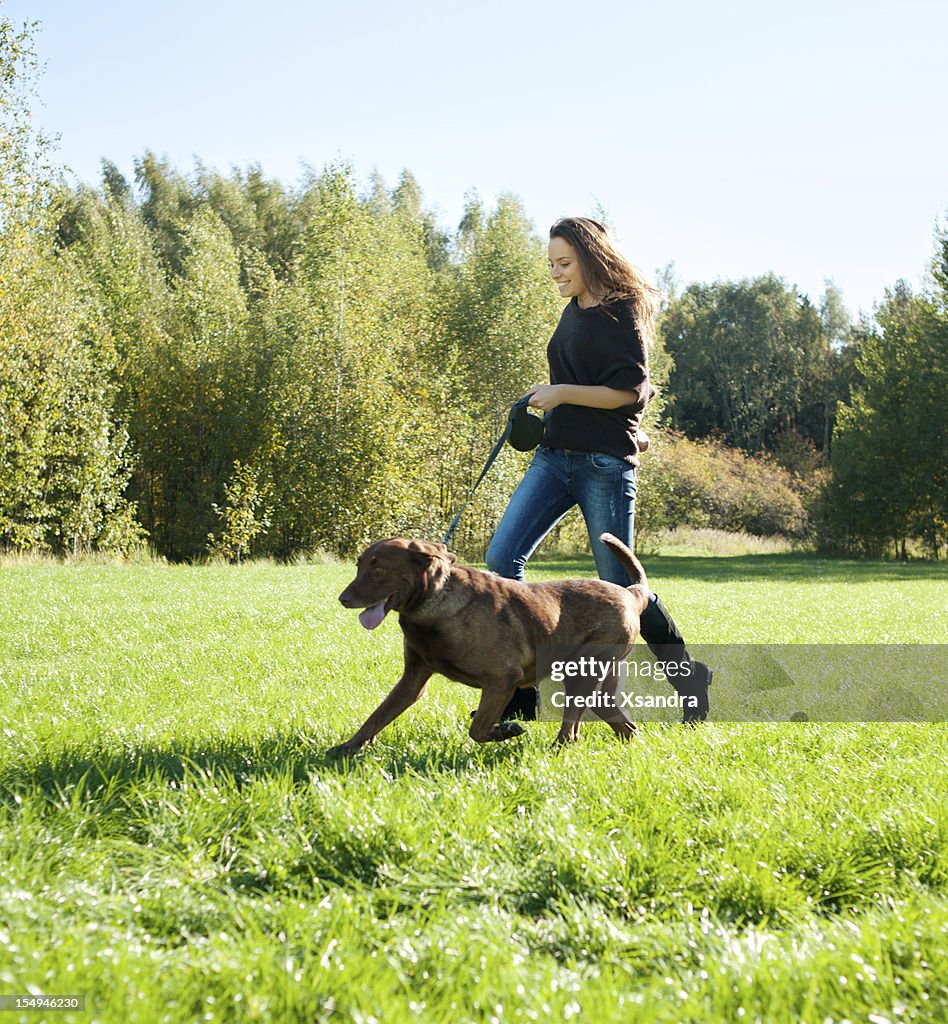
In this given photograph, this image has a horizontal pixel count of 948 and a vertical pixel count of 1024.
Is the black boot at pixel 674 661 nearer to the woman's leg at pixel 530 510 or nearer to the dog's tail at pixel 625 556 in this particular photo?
the dog's tail at pixel 625 556

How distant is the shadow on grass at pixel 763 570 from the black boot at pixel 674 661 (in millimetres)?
15533

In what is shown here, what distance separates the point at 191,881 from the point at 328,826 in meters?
0.52

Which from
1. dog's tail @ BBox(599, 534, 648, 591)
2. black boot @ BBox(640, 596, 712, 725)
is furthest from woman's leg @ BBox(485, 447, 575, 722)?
black boot @ BBox(640, 596, 712, 725)

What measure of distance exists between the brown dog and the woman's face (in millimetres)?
1710

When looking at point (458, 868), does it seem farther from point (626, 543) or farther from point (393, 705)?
point (626, 543)

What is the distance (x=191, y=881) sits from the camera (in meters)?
2.99

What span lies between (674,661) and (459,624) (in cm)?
176

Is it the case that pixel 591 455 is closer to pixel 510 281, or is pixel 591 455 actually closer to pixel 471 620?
pixel 471 620

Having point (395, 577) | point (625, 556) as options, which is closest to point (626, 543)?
point (625, 556)

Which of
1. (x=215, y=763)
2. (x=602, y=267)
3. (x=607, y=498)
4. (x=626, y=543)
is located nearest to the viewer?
(x=215, y=763)

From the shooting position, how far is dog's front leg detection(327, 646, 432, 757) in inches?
179

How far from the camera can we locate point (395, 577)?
4.39m

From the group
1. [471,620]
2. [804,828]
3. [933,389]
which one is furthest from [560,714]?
[933,389]

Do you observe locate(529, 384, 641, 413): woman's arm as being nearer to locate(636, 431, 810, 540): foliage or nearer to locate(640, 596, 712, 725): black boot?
locate(640, 596, 712, 725): black boot
